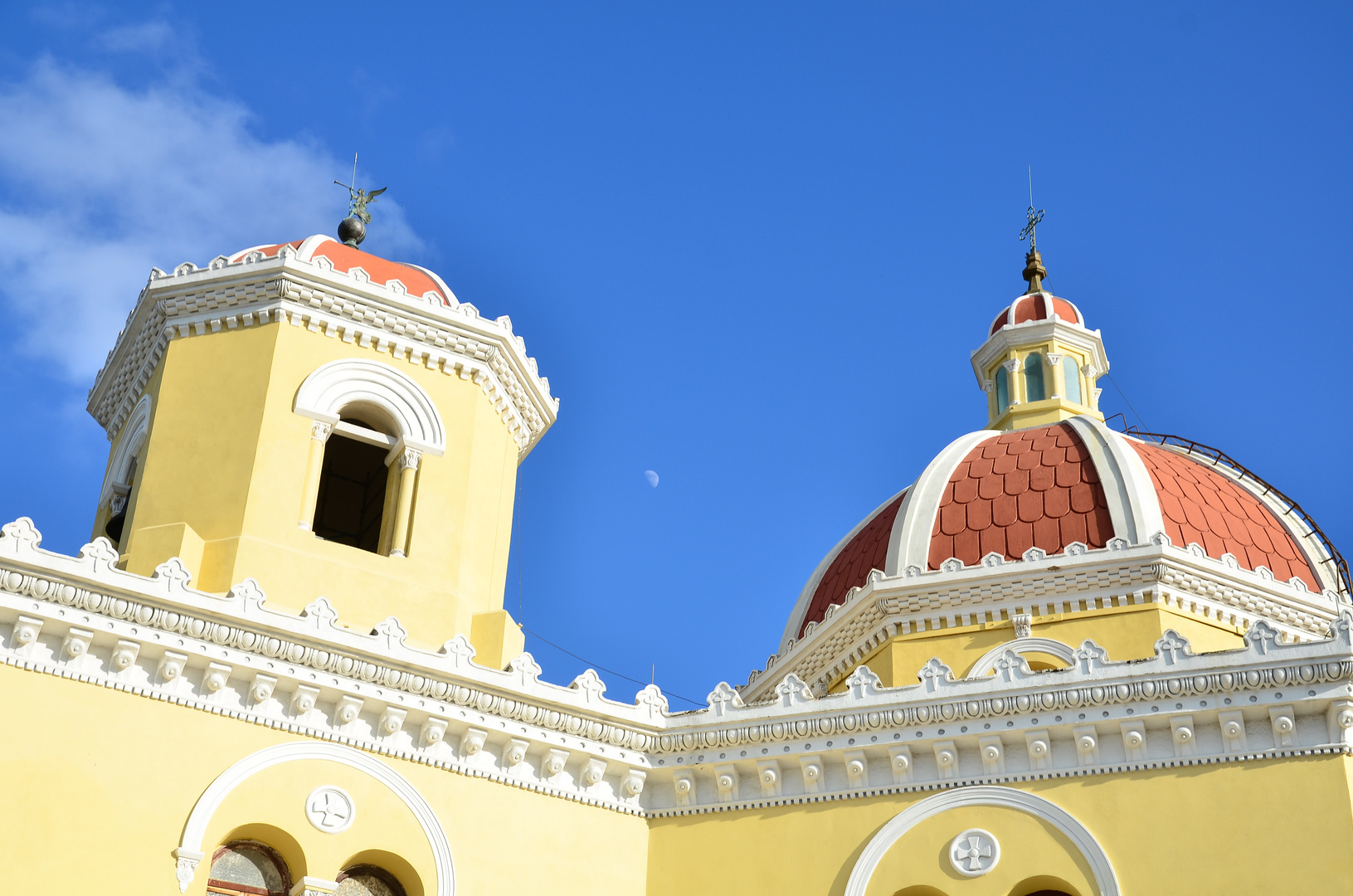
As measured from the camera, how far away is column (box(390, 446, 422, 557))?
590 inches

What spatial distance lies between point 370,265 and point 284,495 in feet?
10.6

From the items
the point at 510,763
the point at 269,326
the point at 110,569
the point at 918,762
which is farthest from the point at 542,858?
the point at 269,326

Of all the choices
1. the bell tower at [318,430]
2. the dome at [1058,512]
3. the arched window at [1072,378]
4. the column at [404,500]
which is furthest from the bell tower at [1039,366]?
the column at [404,500]

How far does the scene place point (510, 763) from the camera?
519 inches

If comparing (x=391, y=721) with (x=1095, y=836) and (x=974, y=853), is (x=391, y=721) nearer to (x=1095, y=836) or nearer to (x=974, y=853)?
(x=974, y=853)

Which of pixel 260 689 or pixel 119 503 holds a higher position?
pixel 119 503

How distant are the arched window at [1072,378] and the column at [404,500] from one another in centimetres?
1145

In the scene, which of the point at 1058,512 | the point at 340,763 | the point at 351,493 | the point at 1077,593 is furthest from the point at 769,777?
the point at 1058,512

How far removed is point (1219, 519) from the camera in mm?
19031

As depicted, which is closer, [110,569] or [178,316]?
[110,569]

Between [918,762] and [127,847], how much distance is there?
6.09 meters

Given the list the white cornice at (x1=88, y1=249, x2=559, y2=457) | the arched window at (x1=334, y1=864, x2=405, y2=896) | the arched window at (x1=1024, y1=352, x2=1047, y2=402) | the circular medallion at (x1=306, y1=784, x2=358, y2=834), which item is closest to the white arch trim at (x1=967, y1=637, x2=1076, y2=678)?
the white cornice at (x1=88, y1=249, x2=559, y2=457)

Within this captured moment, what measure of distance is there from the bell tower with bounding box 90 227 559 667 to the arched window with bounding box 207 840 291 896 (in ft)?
7.76

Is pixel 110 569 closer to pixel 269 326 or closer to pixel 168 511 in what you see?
pixel 168 511
